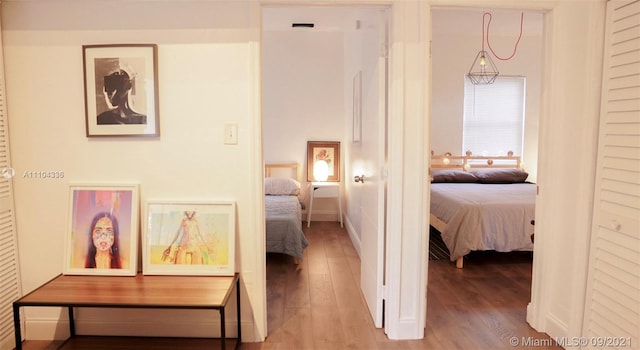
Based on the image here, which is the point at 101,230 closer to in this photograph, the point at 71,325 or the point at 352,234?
the point at 71,325

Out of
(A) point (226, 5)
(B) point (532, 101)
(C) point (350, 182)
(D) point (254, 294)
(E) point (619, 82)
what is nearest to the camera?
(E) point (619, 82)

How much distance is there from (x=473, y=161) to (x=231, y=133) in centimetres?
436

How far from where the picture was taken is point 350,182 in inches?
197

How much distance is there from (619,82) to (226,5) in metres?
2.01

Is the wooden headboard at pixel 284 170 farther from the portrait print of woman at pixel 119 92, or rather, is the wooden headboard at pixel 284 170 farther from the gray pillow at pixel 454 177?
the portrait print of woman at pixel 119 92

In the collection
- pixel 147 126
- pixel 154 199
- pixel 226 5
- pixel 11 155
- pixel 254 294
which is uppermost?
pixel 226 5

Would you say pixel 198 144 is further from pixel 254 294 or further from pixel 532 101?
A: pixel 532 101

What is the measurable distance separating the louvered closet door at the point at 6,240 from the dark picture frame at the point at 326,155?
3.60m

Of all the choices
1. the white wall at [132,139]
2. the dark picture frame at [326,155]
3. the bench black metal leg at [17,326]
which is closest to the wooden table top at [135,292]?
the bench black metal leg at [17,326]

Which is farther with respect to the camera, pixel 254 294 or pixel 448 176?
pixel 448 176

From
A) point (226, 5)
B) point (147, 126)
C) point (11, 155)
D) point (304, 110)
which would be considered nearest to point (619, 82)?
point (226, 5)

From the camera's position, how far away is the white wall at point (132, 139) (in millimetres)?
2230

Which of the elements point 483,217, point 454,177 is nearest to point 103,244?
point 483,217

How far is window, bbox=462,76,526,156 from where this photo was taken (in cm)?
570
